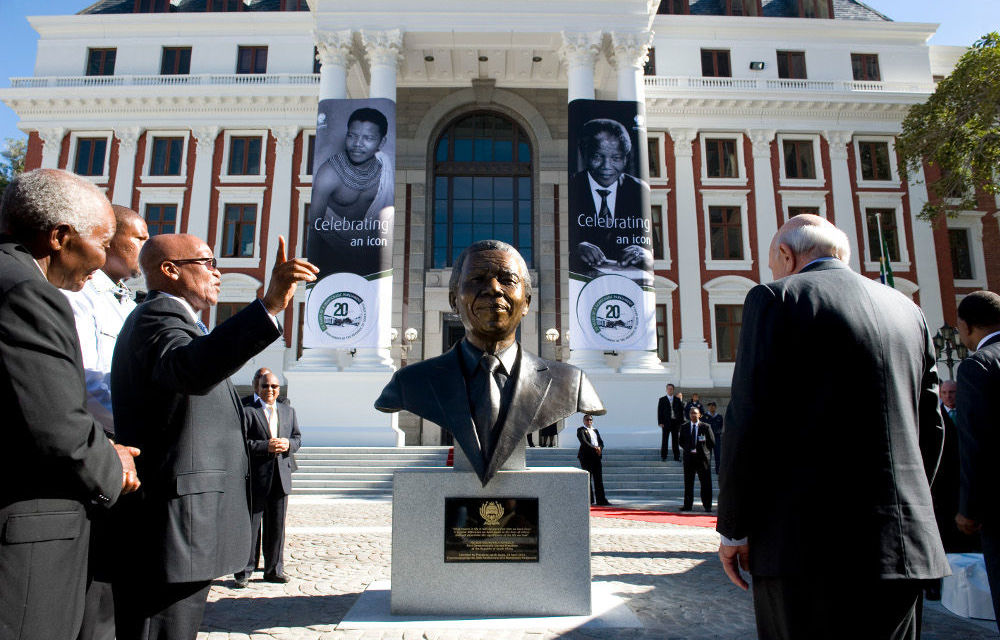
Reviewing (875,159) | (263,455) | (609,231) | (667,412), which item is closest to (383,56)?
(609,231)

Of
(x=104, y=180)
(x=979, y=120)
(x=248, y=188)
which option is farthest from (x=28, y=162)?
(x=979, y=120)

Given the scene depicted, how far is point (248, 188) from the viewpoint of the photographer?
1008 inches

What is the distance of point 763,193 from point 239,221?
21.2 meters

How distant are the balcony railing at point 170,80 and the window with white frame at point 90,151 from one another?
2.08 metres

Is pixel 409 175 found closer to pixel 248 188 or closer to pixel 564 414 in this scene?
pixel 248 188

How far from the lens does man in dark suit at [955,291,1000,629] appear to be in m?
3.26

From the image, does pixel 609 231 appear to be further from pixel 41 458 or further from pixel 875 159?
pixel 41 458

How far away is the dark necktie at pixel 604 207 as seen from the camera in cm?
1762

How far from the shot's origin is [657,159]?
1026 inches

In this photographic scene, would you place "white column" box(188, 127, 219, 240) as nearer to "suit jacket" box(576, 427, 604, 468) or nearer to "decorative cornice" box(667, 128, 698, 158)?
"decorative cornice" box(667, 128, 698, 158)

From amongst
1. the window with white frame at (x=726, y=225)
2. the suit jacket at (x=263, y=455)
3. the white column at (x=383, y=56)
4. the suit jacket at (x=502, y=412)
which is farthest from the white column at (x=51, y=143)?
the suit jacket at (x=502, y=412)

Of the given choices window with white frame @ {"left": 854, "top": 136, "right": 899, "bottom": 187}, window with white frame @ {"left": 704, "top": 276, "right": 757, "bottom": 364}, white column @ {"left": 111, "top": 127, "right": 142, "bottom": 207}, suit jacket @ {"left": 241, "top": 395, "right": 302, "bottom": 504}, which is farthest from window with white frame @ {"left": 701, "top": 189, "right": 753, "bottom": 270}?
white column @ {"left": 111, "top": 127, "right": 142, "bottom": 207}

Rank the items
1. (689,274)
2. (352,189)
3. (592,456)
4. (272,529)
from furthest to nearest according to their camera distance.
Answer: (689,274), (352,189), (592,456), (272,529)

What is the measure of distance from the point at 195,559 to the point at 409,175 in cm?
2369
